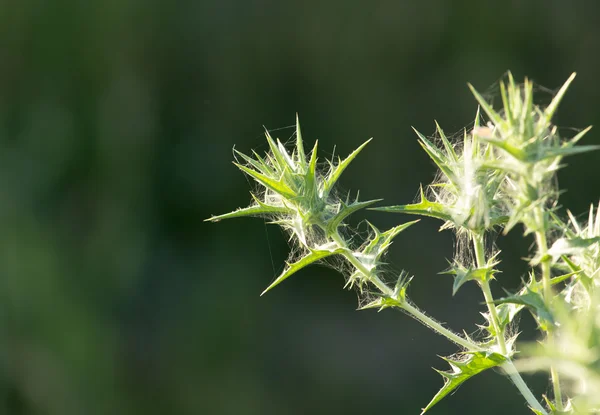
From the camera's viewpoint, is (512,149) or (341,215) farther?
(341,215)

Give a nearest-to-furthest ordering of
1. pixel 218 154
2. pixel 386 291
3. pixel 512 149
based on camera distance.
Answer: pixel 512 149 → pixel 386 291 → pixel 218 154

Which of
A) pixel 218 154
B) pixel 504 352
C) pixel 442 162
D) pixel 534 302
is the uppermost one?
pixel 442 162

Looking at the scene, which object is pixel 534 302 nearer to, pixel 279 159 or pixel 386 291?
pixel 386 291

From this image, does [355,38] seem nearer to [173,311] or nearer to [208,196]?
[208,196]

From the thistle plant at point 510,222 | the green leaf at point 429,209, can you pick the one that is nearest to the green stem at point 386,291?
the thistle plant at point 510,222

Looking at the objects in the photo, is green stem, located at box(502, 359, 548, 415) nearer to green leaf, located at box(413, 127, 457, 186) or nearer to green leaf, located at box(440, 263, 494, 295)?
green leaf, located at box(440, 263, 494, 295)

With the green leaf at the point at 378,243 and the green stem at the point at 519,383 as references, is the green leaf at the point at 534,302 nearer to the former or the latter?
the green stem at the point at 519,383

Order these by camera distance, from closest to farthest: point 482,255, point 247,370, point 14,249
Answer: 1. point 482,255
2. point 14,249
3. point 247,370

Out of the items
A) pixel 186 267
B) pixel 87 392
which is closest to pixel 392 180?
pixel 186 267

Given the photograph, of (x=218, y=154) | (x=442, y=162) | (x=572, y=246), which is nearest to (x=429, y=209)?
(x=442, y=162)
